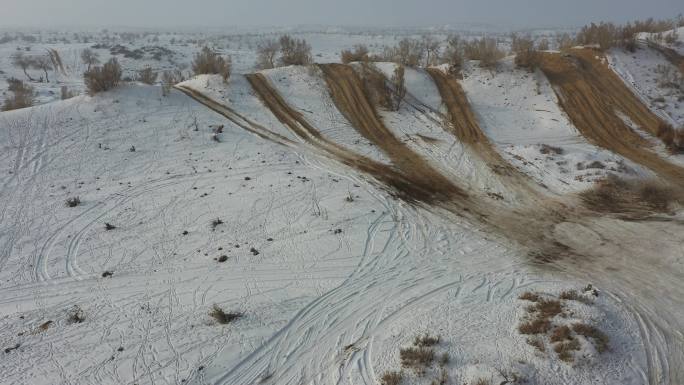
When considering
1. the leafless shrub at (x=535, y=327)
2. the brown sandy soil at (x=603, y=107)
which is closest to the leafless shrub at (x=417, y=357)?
the leafless shrub at (x=535, y=327)

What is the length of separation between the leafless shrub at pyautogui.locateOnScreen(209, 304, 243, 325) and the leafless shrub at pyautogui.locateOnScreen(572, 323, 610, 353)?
5.65 m

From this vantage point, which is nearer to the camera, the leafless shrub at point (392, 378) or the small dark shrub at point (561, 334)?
the leafless shrub at point (392, 378)

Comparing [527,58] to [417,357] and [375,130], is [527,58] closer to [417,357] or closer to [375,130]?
[375,130]

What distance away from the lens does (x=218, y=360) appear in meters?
6.62

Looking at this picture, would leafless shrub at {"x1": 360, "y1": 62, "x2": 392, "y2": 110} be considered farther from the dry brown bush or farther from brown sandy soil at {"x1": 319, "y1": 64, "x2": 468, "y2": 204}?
the dry brown bush

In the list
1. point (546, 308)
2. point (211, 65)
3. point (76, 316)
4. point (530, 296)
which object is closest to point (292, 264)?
point (76, 316)

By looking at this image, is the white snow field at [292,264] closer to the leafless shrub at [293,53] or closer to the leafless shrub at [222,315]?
the leafless shrub at [222,315]

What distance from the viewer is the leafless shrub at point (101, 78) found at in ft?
56.6

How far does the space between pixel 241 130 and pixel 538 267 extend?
37.3 feet

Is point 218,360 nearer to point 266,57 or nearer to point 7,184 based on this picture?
point 7,184

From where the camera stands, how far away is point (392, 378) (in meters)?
5.96

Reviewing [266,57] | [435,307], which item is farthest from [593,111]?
[266,57]

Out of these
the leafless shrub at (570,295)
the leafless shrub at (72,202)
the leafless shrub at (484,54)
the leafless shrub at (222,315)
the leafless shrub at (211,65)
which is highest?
the leafless shrub at (484,54)

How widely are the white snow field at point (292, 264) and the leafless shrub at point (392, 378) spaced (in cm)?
15
